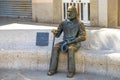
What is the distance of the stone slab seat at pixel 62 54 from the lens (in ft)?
24.7

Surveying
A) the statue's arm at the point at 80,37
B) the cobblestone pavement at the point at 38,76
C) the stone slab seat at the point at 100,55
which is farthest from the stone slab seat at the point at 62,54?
the statue's arm at the point at 80,37

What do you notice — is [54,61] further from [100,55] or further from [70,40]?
[100,55]

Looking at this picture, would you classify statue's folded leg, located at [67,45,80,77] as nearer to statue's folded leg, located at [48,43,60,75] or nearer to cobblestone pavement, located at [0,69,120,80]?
cobblestone pavement, located at [0,69,120,80]

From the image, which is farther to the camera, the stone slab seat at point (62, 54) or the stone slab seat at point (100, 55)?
the stone slab seat at point (62, 54)

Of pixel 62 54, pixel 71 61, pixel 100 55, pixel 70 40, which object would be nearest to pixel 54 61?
pixel 62 54

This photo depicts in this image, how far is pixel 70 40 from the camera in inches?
309

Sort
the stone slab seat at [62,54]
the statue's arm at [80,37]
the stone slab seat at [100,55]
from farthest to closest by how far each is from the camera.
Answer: the statue's arm at [80,37] → the stone slab seat at [62,54] → the stone slab seat at [100,55]

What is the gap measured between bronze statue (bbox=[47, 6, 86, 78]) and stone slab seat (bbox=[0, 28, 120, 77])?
7.0 inches

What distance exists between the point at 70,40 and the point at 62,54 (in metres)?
0.37

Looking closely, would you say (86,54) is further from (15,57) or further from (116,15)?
(116,15)

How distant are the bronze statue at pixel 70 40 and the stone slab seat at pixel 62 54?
7.0 inches

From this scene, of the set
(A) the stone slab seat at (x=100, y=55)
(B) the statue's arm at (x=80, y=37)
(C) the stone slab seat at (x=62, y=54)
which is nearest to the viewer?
(A) the stone slab seat at (x=100, y=55)

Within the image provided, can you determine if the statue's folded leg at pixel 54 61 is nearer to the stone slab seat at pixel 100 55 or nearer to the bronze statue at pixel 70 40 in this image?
the bronze statue at pixel 70 40

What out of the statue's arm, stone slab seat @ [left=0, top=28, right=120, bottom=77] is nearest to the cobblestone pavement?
stone slab seat @ [left=0, top=28, right=120, bottom=77]
